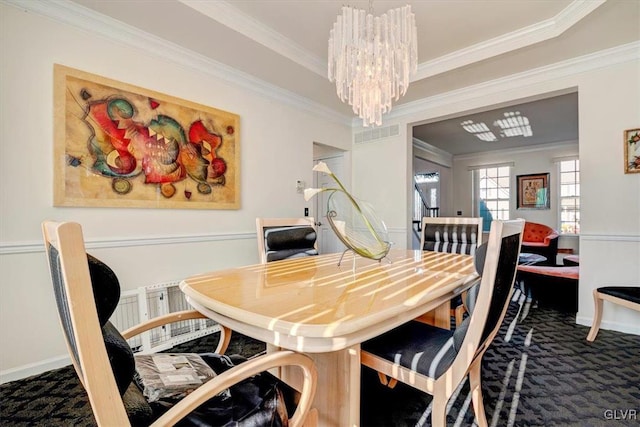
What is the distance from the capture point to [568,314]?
3027 millimetres

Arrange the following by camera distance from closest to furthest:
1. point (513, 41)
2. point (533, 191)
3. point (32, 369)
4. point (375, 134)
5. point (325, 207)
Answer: point (32, 369) → point (513, 41) → point (375, 134) → point (325, 207) → point (533, 191)

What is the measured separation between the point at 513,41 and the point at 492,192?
16.9 feet

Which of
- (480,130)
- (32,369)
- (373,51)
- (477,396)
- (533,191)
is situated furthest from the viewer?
(533,191)

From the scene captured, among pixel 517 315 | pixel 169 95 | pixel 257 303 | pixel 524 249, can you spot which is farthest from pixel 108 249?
pixel 524 249

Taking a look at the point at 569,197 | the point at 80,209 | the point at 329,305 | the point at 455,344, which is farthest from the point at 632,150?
the point at 80,209

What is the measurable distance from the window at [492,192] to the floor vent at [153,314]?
6.59m

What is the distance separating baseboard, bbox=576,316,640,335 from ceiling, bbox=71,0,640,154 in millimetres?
2503

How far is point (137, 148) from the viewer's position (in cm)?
232

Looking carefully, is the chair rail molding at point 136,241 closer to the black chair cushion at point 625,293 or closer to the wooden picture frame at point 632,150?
the black chair cushion at point 625,293

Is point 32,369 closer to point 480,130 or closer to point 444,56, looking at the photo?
point 444,56

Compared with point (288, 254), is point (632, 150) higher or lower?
higher

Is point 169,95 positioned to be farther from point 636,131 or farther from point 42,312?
point 636,131

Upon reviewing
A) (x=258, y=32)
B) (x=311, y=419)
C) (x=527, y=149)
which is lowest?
(x=311, y=419)

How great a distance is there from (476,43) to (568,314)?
2.91 m
